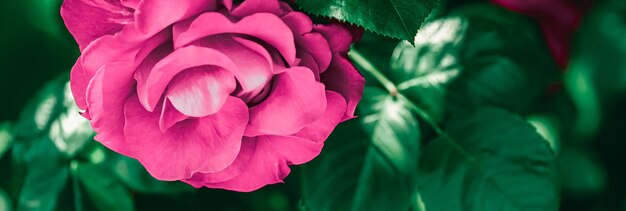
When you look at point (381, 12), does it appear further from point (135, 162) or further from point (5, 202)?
point (5, 202)

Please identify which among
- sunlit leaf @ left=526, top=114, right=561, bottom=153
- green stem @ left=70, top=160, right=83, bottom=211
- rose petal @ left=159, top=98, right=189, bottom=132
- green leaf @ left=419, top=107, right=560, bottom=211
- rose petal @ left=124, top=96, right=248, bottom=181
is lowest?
green stem @ left=70, top=160, right=83, bottom=211

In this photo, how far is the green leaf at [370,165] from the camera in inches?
14.3

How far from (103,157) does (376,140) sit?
16 cm

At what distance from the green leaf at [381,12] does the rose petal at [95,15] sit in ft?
0.23

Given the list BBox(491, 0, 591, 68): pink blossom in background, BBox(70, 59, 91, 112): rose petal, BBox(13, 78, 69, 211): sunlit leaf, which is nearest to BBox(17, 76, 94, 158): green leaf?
BBox(13, 78, 69, 211): sunlit leaf

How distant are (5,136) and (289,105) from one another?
0.29 meters

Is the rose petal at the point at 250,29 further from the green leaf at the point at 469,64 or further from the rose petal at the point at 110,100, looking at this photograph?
the green leaf at the point at 469,64

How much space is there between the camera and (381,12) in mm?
278

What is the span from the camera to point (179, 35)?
0.78 feet

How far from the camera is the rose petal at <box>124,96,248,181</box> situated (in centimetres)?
26

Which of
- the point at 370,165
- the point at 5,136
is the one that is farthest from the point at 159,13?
the point at 5,136

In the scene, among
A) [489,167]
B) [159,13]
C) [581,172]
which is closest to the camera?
[159,13]

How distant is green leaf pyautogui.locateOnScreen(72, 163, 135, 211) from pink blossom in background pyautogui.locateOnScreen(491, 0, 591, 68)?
0.89 ft

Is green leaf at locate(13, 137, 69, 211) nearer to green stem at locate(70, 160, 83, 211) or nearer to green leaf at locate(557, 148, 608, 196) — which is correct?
green stem at locate(70, 160, 83, 211)
